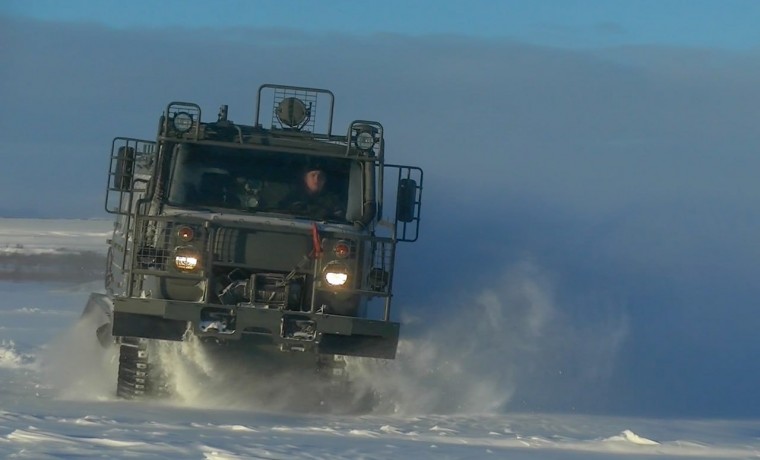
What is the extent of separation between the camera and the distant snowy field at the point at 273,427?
26.4 feet

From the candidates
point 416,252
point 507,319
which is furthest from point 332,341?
point 416,252

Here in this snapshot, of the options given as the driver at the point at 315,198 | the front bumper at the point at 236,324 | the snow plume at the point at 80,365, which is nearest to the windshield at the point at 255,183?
the driver at the point at 315,198

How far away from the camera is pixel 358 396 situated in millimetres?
11477

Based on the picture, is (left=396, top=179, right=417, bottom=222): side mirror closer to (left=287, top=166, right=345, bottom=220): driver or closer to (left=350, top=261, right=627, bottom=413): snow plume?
(left=287, top=166, right=345, bottom=220): driver

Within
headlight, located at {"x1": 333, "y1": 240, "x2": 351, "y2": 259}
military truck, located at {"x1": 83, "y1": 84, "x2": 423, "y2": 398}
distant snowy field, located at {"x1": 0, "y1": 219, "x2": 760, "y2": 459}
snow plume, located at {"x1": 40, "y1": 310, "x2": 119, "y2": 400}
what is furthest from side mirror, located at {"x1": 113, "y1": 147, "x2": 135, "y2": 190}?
headlight, located at {"x1": 333, "y1": 240, "x2": 351, "y2": 259}

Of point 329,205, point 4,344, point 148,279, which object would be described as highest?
point 329,205

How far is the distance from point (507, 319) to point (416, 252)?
9.87 feet

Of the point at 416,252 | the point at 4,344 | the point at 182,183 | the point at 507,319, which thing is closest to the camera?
the point at 182,183

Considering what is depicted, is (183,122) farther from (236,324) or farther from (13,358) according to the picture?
(13,358)

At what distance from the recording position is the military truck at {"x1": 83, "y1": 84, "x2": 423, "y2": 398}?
1042 cm

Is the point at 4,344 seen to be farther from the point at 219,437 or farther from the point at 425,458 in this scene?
the point at 425,458

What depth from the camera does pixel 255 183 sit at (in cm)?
1149

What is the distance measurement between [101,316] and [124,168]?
89.8 inches

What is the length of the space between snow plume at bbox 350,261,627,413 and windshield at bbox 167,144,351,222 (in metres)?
1.50
